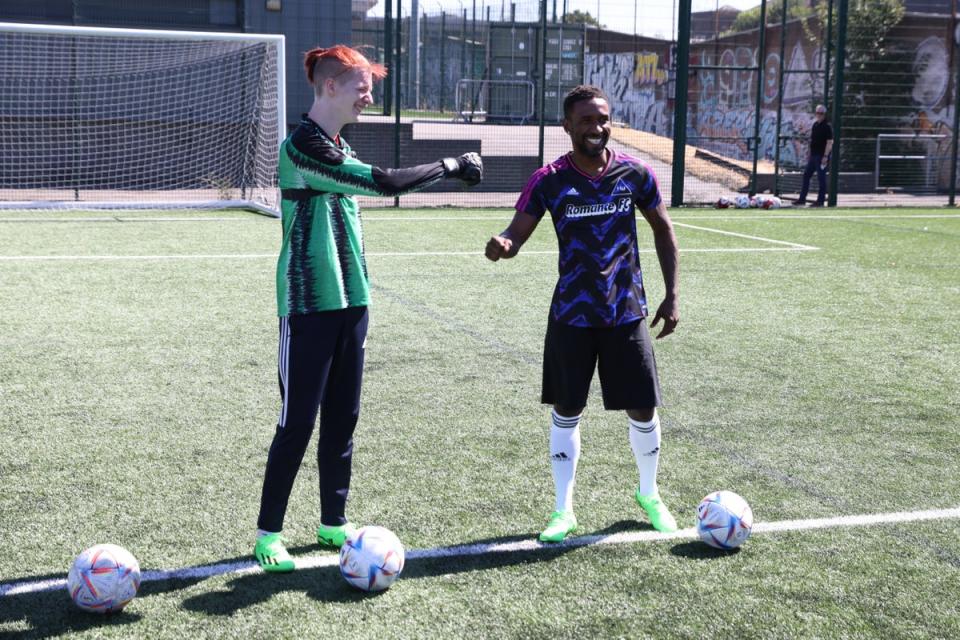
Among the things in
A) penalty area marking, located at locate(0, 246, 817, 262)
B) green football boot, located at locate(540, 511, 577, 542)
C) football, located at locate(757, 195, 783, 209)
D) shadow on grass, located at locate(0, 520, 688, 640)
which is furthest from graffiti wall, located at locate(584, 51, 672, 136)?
shadow on grass, located at locate(0, 520, 688, 640)

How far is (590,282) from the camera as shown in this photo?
167 inches

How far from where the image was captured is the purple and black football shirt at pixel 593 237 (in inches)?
167

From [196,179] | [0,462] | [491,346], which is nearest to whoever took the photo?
[0,462]

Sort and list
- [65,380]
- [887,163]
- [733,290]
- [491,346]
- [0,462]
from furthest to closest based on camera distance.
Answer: [887,163] → [733,290] → [491,346] → [65,380] → [0,462]

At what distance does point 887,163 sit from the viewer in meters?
27.1

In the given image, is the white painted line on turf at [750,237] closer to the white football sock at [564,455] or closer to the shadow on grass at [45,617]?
the white football sock at [564,455]

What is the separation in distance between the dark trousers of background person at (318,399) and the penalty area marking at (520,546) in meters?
0.19

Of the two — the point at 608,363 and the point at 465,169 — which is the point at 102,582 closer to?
the point at 465,169

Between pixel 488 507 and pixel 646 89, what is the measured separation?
93.2ft

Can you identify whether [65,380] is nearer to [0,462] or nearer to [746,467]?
[0,462]

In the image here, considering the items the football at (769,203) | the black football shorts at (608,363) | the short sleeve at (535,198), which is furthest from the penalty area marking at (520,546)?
the football at (769,203)

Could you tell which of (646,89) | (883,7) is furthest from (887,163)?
(646,89)

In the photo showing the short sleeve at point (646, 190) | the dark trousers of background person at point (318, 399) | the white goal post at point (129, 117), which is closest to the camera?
the dark trousers of background person at point (318, 399)

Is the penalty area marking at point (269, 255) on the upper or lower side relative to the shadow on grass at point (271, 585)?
upper
